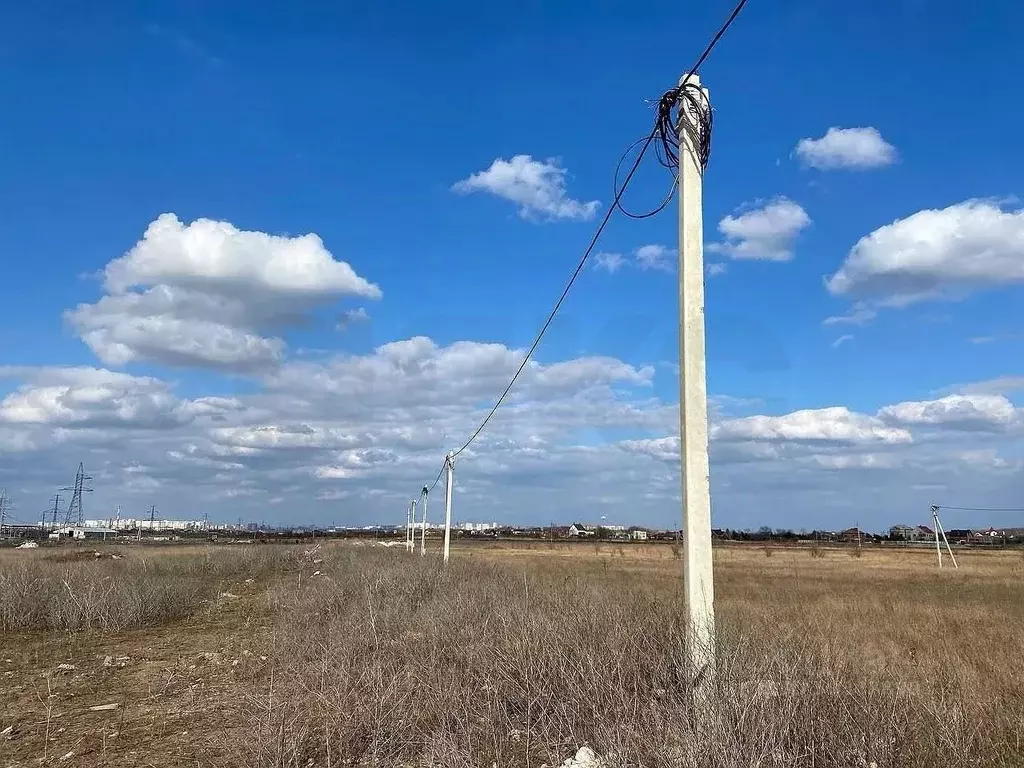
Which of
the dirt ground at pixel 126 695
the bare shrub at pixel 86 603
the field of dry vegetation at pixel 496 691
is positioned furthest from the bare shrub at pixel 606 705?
the bare shrub at pixel 86 603

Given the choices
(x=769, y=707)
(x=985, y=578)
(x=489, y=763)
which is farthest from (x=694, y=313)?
(x=985, y=578)

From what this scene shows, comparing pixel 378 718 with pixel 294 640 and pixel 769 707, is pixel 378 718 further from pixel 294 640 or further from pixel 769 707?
pixel 294 640

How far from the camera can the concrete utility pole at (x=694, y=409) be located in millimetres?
5633

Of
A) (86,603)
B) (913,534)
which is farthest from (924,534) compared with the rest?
(86,603)

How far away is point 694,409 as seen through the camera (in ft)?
19.1

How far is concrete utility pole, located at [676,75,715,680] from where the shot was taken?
5.63m

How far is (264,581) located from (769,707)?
25381mm

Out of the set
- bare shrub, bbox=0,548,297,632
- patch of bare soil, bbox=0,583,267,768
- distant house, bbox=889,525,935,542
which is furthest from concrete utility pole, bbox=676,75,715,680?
distant house, bbox=889,525,935,542

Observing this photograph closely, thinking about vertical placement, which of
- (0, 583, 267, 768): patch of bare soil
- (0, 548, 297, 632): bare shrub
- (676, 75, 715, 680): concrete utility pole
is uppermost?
(676, 75, 715, 680): concrete utility pole

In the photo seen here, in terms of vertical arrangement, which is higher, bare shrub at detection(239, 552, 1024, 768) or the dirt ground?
bare shrub at detection(239, 552, 1024, 768)

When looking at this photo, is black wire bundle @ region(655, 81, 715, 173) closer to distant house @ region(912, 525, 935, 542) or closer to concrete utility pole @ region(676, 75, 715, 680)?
concrete utility pole @ region(676, 75, 715, 680)

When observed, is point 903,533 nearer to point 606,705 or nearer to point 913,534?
point 913,534

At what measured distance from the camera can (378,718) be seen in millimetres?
5828

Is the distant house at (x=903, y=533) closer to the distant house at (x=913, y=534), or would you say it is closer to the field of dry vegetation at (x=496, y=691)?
the distant house at (x=913, y=534)
